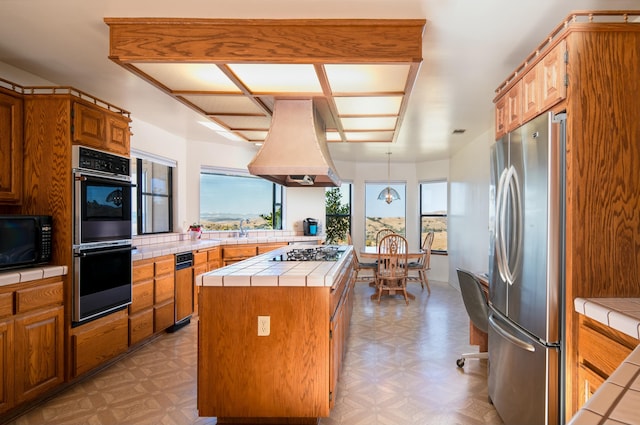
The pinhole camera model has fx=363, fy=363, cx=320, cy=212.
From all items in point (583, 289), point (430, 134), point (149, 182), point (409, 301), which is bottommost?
point (409, 301)

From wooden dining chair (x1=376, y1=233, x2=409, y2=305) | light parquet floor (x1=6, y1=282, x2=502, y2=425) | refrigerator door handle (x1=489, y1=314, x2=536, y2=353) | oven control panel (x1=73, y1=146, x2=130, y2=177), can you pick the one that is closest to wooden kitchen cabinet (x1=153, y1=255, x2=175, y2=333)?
light parquet floor (x1=6, y1=282, x2=502, y2=425)

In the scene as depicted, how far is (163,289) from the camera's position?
3672 mm

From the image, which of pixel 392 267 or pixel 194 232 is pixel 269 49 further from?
pixel 392 267

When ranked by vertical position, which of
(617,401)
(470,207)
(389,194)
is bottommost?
(617,401)

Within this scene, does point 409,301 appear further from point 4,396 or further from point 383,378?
point 4,396

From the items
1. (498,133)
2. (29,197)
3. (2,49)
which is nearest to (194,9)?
(2,49)

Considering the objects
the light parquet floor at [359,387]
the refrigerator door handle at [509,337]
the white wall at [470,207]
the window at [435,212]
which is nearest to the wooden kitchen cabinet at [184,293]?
the light parquet floor at [359,387]

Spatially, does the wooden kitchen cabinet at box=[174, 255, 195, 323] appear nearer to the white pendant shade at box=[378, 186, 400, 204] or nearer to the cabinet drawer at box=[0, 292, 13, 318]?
the cabinet drawer at box=[0, 292, 13, 318]

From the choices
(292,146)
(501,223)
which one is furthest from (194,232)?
(501,223)

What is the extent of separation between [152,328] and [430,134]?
398 centimetres

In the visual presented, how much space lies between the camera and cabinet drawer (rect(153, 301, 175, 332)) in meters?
3.54

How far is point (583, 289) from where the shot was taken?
1.63 metres

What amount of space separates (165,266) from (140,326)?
0.65m

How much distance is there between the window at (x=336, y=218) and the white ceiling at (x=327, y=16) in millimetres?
3823
